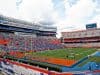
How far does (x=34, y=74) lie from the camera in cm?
2462

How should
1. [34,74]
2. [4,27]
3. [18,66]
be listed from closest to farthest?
[34,74] < [18,66] < [4,27]

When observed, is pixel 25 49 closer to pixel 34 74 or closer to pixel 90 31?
pixel 90 31

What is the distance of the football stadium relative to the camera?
25256mm

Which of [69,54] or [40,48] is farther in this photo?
[40,48]

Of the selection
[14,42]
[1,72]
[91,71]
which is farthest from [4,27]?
[91,71]

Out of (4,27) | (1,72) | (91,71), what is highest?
(4,27)

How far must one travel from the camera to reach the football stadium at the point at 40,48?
82.9ft

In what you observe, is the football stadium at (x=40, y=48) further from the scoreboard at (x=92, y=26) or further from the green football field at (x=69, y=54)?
the scoreboard at (x=92, y=26)

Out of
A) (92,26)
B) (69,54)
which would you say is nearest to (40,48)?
(69,54)

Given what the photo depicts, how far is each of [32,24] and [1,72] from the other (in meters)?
43.9

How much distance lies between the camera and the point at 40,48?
59344mm

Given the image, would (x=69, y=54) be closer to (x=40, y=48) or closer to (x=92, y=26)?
(x=40, y=48)

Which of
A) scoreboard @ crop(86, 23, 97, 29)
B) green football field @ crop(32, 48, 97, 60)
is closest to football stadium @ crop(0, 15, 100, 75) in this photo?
green football field @ crop(32, 48, 97, 60)

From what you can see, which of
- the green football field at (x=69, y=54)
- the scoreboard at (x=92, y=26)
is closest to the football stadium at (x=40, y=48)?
the green football field at (x=69, y=54)
